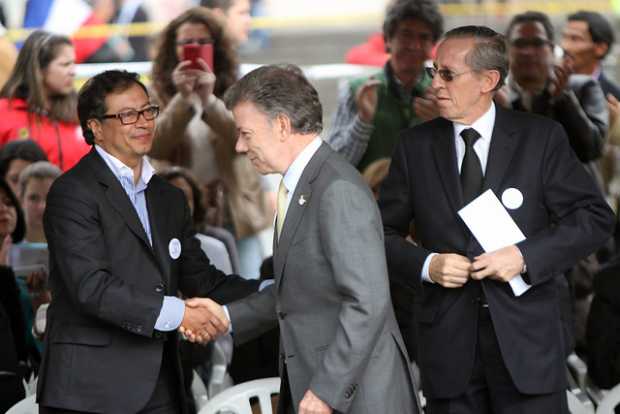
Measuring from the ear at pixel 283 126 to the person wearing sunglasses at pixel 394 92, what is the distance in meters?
2.74

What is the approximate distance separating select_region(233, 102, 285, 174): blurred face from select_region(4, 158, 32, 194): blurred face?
2980 mm

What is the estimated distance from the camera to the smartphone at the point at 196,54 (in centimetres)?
561

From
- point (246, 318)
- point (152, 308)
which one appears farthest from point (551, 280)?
point (152, 308)

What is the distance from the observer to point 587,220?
3.25 m

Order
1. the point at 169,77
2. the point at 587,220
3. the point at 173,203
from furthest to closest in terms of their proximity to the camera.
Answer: the point at 169,77, the point at 173,203, the point at 587,220

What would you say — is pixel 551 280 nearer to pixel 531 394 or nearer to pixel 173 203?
pixel 531 394

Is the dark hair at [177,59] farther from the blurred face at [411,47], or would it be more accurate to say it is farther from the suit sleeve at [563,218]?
the suit sleeve at [563,218]

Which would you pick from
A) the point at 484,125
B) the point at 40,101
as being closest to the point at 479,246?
the point at 484,125

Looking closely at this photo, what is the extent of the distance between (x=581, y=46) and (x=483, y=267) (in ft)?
9.91

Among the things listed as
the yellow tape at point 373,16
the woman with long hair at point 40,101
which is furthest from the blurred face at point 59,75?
the yellow tape at point 373,16

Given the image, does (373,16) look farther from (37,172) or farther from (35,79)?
(37,172)

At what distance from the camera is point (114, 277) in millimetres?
3312

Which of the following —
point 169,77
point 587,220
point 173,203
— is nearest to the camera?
point 587,220

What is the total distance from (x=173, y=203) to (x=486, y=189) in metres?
1.03
